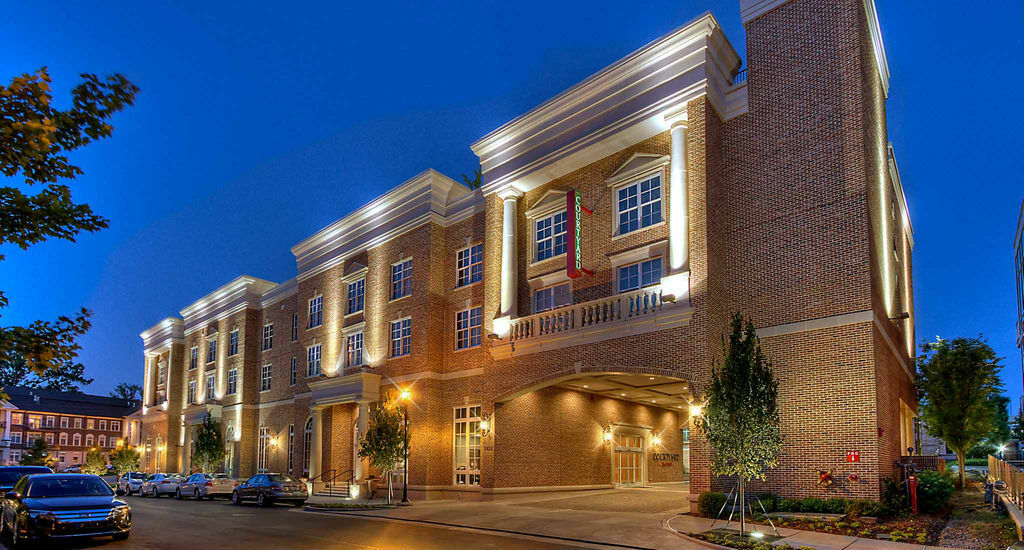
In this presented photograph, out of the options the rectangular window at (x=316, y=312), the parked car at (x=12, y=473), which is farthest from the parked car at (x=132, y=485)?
the parked car at (x=12, y=473)

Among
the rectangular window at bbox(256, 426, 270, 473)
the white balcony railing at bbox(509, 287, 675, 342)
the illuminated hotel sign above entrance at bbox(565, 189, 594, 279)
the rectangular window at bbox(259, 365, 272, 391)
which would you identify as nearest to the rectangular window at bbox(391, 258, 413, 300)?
the white balcony railing at bbox(509, 287, 675, 342)

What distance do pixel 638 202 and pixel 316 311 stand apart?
77.2ft

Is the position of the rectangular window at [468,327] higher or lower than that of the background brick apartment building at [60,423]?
higher

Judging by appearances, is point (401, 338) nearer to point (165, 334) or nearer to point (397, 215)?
point (397, 215)

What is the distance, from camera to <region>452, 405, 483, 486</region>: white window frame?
31078mm

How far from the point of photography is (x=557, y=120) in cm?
2819

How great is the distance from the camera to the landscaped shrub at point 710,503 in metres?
20.5

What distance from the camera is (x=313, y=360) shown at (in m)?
42.9

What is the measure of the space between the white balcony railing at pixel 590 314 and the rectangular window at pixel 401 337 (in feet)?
27.1

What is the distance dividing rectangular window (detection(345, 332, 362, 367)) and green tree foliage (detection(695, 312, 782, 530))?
79.0ft

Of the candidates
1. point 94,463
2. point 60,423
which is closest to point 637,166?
point 94,463

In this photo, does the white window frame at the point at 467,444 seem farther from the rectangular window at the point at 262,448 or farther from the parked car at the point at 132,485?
the parked car at the point at 132,485

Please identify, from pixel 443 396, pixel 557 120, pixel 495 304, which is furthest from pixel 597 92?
pixel 443 396

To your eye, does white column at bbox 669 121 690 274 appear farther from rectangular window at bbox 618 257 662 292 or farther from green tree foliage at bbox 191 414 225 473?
green tree foliage at bbox 191 414 225 473
